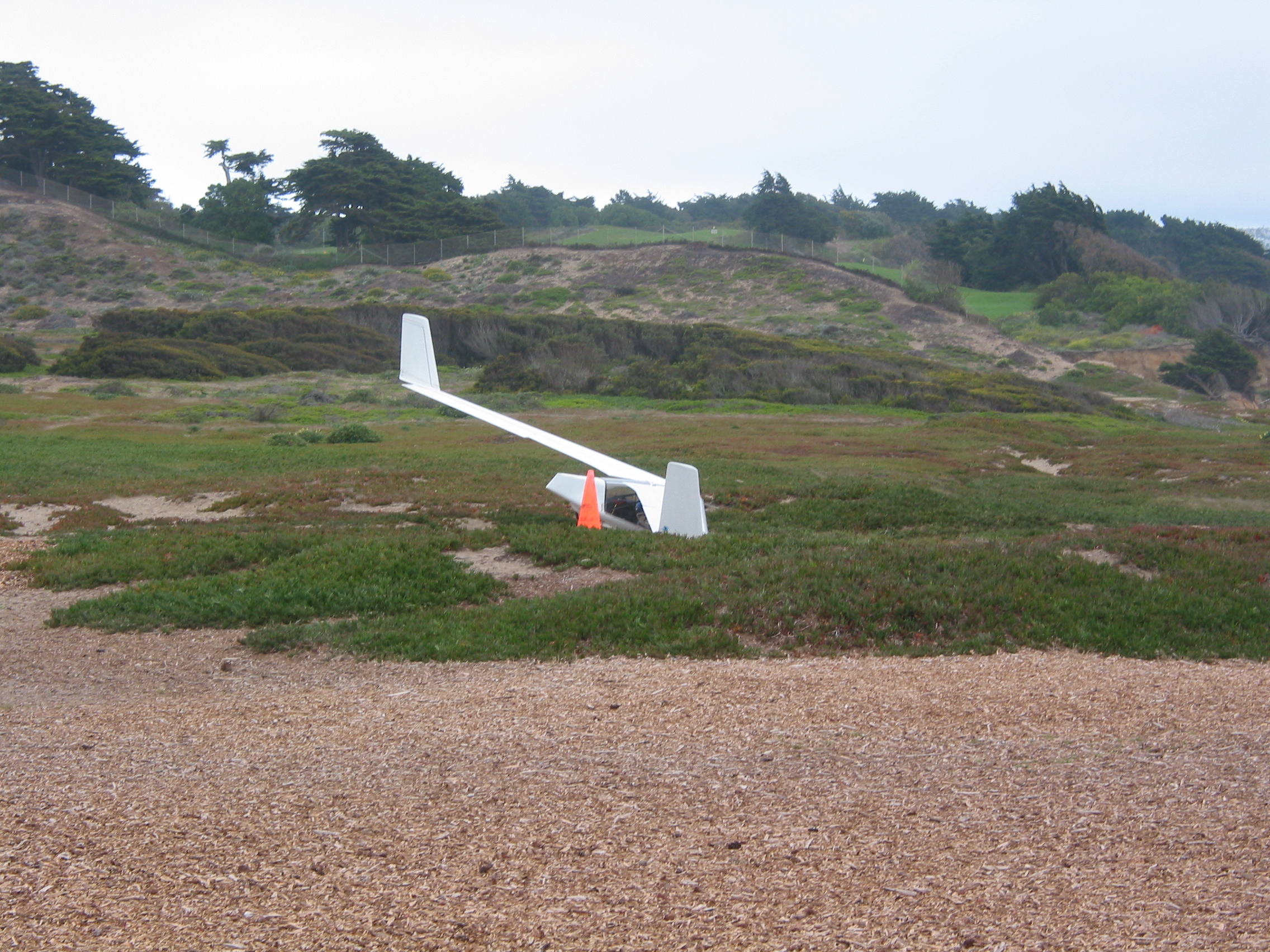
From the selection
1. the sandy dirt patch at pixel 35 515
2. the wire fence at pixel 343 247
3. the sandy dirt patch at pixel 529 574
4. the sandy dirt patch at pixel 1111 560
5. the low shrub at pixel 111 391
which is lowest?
the sandy dirt patch at pixel 35 515

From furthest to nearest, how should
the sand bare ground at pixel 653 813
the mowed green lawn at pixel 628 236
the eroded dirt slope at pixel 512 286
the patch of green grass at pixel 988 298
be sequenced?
1. the mowed green lawn at pixel 628 236
2. the patch of green grass at pixel 988 298
3. the eroded dirt slope at pixel 512 286
4. the sand bare ground at pixel 653 813

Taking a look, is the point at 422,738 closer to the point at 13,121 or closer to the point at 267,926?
the point at 267,926

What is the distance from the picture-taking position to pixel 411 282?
7450cm

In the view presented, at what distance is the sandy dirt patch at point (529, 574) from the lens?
35.8ft

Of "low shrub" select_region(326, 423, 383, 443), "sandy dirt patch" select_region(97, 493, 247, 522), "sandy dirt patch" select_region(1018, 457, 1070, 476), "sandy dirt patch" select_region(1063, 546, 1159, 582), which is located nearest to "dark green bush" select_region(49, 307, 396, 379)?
"low shrub" select_region(326, 423, 383, 443)

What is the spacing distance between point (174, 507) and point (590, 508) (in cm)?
793

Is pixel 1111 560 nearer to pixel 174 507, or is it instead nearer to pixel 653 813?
pixel 653 813

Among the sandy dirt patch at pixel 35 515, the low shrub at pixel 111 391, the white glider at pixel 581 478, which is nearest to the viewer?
the white glider at pixel 581 478

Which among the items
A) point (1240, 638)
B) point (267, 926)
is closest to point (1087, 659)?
point (1240, 638)

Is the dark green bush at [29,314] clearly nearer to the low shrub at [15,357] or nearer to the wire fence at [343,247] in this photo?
the low shrub at [15,357]

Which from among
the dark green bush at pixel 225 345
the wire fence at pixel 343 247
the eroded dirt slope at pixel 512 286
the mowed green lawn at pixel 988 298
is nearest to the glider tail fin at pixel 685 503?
the dark green bush at pixel 225 345

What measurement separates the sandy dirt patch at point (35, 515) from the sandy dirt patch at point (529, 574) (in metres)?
7.37

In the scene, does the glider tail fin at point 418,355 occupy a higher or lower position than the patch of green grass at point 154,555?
higher

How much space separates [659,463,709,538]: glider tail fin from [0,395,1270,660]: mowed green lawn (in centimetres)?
35
